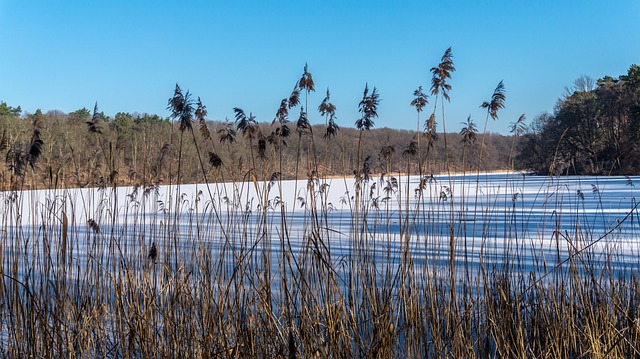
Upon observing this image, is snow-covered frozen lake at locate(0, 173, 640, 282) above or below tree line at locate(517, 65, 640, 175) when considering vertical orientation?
below

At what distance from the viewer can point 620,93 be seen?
23.8 m

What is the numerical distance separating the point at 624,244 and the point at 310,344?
3.36 m

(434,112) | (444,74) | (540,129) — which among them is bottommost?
(434,112)

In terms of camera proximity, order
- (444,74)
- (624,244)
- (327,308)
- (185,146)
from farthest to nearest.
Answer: (185,146)
(624,244)
(444,74)
(327,308)

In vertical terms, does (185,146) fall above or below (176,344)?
above

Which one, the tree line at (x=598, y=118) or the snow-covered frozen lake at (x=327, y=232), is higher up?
the tree line at (x=598, y=118)

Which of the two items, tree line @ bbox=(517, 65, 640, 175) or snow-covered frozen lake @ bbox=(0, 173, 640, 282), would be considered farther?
tree line @ bbox=(517, 65, 640, 175)

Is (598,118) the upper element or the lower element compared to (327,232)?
upper

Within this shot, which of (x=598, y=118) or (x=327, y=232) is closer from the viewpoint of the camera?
(x=327, y=232)

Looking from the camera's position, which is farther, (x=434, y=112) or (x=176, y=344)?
(x=434, y=112)

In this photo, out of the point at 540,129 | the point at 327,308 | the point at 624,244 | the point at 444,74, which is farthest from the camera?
the point at 540,129

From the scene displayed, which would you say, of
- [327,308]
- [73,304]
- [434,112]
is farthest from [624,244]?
[73,304]

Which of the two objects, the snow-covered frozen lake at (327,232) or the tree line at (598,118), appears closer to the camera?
the snow-covered frozen lake at (327,232)

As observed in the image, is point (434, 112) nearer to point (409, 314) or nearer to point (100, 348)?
point (409, 314)
